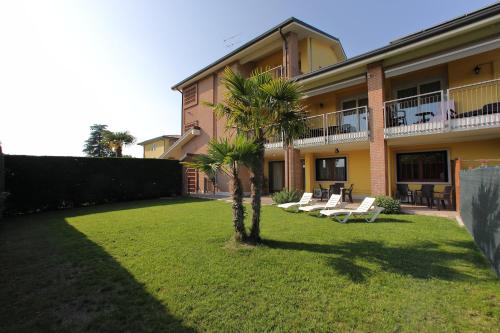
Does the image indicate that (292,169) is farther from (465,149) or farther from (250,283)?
(250,283)

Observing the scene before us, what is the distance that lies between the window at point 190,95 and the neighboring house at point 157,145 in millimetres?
11120

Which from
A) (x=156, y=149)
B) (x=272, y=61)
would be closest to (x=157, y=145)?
(x=156, y=149)

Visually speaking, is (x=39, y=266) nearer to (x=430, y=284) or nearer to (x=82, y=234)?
(x=82, y=234)

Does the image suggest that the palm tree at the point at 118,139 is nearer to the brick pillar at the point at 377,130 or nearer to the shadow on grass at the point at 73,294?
the shadow on grass at the point at 73,294

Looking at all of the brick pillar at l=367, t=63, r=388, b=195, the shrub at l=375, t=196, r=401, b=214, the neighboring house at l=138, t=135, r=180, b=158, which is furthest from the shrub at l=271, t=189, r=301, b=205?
the neighboring house at l=138, t=135, r=180, b=158

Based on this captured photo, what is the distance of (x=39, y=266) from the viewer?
5.01m

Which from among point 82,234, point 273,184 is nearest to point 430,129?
point 273,184

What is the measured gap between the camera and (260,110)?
6.47 m

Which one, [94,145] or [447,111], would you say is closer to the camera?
[447,111]

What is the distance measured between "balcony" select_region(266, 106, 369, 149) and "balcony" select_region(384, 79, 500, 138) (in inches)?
47.9

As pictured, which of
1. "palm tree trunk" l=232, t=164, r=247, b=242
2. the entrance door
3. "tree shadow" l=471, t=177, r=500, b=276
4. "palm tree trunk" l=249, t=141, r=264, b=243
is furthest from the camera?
the entrance door

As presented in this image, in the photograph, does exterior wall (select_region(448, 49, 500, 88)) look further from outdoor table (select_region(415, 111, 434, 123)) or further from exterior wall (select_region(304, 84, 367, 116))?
exterior wall (select_region(304, 84, 367, 116))

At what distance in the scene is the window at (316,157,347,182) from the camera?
16328mm

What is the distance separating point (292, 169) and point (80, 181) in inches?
484
